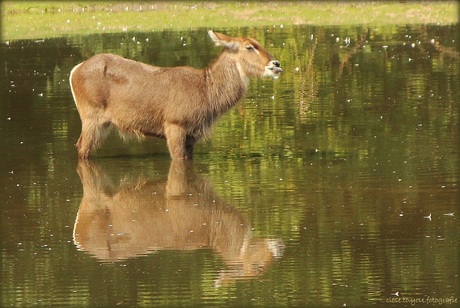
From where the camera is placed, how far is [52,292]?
345 inches

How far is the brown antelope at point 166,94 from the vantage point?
44.5 ft

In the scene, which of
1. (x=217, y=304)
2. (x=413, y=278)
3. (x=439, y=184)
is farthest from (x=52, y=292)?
(x=439, y=184)

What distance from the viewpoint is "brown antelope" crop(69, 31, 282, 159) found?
534 inches

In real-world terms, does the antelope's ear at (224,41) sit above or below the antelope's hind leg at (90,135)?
above

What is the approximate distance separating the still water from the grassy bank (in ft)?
28.9

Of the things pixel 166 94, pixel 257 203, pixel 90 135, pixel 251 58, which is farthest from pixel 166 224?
pixel 251 58

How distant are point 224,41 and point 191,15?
55.6 ft

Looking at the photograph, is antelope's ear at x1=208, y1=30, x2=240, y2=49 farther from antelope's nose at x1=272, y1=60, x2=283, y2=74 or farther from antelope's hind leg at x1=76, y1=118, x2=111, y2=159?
antelope's hind leg at x1=76, y1=118, x2=111, y2=159

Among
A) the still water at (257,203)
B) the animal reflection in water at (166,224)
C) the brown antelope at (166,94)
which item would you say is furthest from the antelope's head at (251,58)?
the animal reflection in water at (166,224)

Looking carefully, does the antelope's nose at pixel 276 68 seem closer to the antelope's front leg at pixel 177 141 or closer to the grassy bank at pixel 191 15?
the antelope's front leg at pixel 177 141

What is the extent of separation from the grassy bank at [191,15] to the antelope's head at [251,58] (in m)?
14.4

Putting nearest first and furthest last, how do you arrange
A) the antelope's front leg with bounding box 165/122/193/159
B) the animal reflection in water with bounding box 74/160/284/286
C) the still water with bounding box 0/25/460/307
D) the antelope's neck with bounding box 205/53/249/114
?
the still water with bounding box 0/25/460/307 < the animal reflection in water with bounding box 74/160/284/286 < the antelope's front leg with bounding box 165/122/193/159 < the antelope's neck with bounding box 205/53/249/114

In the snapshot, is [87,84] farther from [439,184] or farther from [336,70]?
[336,70]

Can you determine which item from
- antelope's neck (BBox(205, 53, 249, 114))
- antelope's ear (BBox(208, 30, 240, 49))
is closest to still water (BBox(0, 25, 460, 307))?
antelope's neck (BBox(205, 53, 249, 114))
